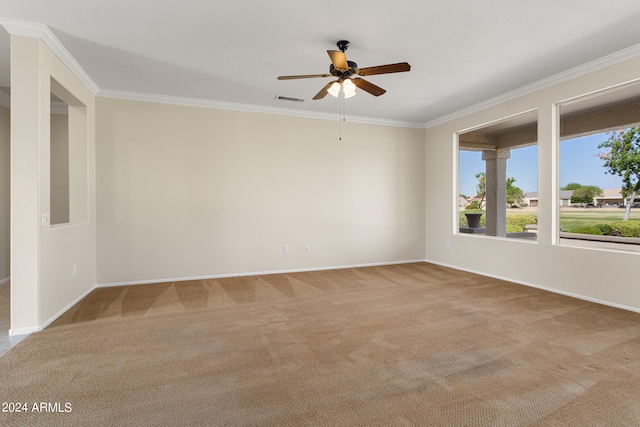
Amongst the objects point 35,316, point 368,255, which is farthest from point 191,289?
point 368,255

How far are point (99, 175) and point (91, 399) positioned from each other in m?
3.63

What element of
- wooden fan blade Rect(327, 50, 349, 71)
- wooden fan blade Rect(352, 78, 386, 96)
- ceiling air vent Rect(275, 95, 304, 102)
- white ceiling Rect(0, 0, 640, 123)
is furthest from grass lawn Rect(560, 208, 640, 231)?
ceiling air vent Rect(275, 95, 304, 102)

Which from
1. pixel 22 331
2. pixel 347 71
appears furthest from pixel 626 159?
pixel 22 331

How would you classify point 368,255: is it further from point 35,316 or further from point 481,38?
point 35,316

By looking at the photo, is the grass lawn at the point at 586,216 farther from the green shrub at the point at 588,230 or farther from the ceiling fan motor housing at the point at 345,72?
the ceiling fan motor housing at the point at 345,72

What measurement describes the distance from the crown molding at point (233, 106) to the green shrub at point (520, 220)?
8.73ft

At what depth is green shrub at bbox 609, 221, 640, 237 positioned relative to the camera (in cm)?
372

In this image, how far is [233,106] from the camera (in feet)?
17.2

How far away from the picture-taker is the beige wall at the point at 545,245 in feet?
12.0

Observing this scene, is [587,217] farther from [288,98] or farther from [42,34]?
[42,34]

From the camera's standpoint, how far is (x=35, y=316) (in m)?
3.01

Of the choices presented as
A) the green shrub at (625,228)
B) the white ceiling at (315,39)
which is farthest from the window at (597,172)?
the white ceiling at (315,39)

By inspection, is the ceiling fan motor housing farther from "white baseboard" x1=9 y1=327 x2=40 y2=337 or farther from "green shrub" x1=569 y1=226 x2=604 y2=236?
"white baseboard" x1=9 y1=327 x2=40 y2=337

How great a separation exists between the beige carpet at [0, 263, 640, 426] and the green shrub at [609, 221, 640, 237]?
96cm
